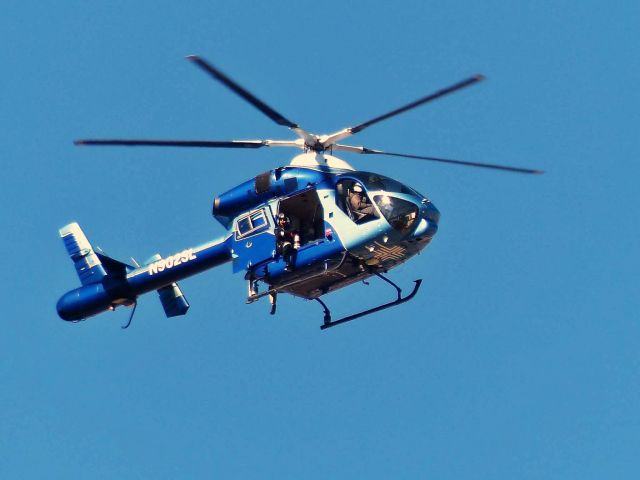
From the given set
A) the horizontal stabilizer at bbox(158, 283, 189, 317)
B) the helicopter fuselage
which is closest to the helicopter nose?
the helicopter fuselage

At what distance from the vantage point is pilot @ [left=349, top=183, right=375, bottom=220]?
20.2 m

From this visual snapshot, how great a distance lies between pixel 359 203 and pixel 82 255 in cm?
629

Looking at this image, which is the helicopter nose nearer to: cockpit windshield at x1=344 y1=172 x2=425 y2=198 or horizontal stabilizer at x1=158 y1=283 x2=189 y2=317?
cockpit windshield at x1=344 y1=172 x2=425 y2=198

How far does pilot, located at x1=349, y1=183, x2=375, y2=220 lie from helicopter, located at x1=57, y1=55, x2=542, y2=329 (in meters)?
0.02

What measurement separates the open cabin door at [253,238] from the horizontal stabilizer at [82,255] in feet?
11.2

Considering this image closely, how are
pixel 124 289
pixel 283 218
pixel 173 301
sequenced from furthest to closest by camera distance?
pixel 173 301, pixel 124 289, pixel 283 218

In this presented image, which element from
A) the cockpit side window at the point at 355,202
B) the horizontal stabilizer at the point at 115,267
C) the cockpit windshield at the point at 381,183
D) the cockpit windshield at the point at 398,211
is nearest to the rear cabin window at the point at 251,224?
the cockpit side window at the point at 355,202

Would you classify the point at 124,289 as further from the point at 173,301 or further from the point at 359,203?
A: the point at 359,203

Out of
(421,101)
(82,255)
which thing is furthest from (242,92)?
(82,255)

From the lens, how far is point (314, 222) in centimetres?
2094

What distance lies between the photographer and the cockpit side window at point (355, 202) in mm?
20109

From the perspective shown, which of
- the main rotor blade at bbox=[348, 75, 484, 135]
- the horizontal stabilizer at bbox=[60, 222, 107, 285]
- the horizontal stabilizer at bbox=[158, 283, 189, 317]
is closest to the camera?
the main rotor blade at bbox=[348, 75, 484, 135]

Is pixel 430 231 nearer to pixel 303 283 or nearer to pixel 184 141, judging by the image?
pixel 303 283

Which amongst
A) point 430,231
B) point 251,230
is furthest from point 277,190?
point 430,231
